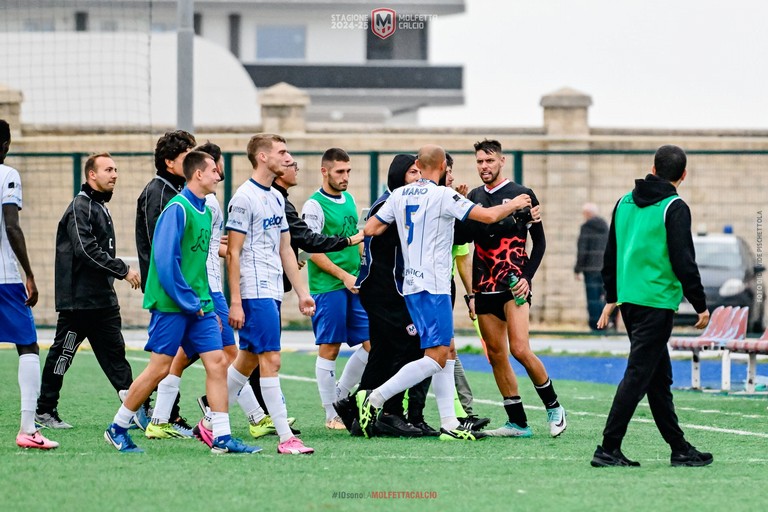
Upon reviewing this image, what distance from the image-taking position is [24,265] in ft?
28.3

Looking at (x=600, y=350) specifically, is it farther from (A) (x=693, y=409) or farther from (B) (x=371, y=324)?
(B) (x=371, y=324)

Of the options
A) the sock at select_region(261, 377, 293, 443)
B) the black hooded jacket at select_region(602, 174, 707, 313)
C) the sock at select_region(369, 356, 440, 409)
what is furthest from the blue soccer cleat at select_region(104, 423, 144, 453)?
the black hooded jacket at select_region(602, 174, 707, 313)

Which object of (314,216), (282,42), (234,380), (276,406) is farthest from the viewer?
(282,42)

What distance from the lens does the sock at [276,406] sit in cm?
849

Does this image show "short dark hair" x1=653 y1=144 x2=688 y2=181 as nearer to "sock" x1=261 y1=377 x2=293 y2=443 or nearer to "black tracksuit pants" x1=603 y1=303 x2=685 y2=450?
"black tracksuit pants" x1=603 y1=303 x2=685 y2=450

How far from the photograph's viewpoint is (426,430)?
32.0ft

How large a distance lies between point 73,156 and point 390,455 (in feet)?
43.6

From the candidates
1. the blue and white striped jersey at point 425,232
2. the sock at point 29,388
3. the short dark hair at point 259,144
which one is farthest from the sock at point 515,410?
the sock at point 29,388

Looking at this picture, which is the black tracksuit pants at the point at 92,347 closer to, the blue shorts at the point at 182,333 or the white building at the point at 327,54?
the blue shorts at the point at 182,333

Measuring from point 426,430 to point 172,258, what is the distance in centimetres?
253

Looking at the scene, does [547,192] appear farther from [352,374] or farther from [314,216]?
[314,216]

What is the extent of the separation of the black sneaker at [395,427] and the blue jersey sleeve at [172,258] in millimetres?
2013

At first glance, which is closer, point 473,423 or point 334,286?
point 473,423

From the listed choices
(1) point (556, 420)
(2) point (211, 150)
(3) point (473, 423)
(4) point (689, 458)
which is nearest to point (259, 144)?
(2) point (211, 150)
